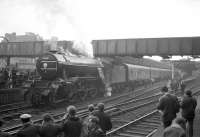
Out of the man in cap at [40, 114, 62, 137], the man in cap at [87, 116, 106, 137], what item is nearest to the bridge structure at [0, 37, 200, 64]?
the man in cap at [87, 116, 106, 137]

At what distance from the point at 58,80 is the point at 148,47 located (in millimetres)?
13657

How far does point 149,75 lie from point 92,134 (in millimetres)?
32476

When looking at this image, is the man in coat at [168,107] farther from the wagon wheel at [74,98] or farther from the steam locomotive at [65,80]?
the wagon wheel at [74,98]

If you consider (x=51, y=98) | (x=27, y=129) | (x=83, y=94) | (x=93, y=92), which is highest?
(x=27, y=129)

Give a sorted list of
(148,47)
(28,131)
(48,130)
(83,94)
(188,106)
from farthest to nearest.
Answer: (148,47) → (83,94) → (188,106) → (48,130) → (28,131)

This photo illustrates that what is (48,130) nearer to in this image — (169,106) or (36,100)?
(169,106)

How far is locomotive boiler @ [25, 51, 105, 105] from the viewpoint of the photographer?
15.5 m

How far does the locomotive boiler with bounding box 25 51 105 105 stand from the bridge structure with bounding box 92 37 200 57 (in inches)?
381

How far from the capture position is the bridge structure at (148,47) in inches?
1004

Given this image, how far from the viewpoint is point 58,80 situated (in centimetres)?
1591

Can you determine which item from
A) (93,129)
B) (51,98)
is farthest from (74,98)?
(93,129)

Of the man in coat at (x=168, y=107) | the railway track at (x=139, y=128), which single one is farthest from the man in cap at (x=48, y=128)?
the railway track at (x=139, y=128)

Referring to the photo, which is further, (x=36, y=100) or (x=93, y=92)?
(x=93, y=92)

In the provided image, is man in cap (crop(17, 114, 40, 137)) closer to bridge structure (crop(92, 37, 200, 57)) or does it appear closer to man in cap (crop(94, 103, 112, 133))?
man in cap (crop(94, 103, 112, 133))
